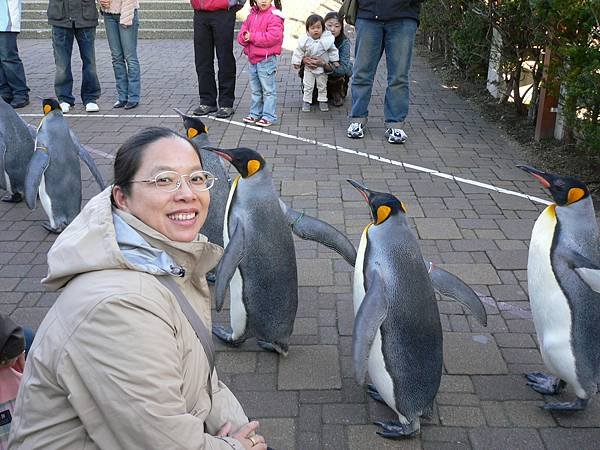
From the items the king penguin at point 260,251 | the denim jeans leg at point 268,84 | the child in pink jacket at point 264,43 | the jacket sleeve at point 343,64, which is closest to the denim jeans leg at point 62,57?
the child in pink jacket at point 264,43

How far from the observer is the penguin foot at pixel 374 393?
2741mm

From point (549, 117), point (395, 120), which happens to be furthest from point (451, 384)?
point (549, 117)

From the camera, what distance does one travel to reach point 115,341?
1.32 metres

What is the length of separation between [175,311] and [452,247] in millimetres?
3166

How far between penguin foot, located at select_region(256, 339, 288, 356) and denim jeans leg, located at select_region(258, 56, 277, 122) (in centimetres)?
453

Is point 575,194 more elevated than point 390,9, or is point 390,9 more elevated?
point 390,9

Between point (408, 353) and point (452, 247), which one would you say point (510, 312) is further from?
point (408, 353)

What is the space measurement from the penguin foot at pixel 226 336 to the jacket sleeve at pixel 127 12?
209 inches

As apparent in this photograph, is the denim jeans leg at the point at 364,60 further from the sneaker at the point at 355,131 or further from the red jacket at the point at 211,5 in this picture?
the red jacket at the point at 211,5

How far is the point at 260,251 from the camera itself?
9.48 ft

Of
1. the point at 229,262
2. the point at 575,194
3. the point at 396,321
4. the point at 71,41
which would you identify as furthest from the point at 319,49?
the point at 396,321

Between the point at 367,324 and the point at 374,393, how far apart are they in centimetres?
62

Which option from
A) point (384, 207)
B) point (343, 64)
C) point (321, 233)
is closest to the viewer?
point (384, 207)

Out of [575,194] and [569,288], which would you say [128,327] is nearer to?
[569,288]
